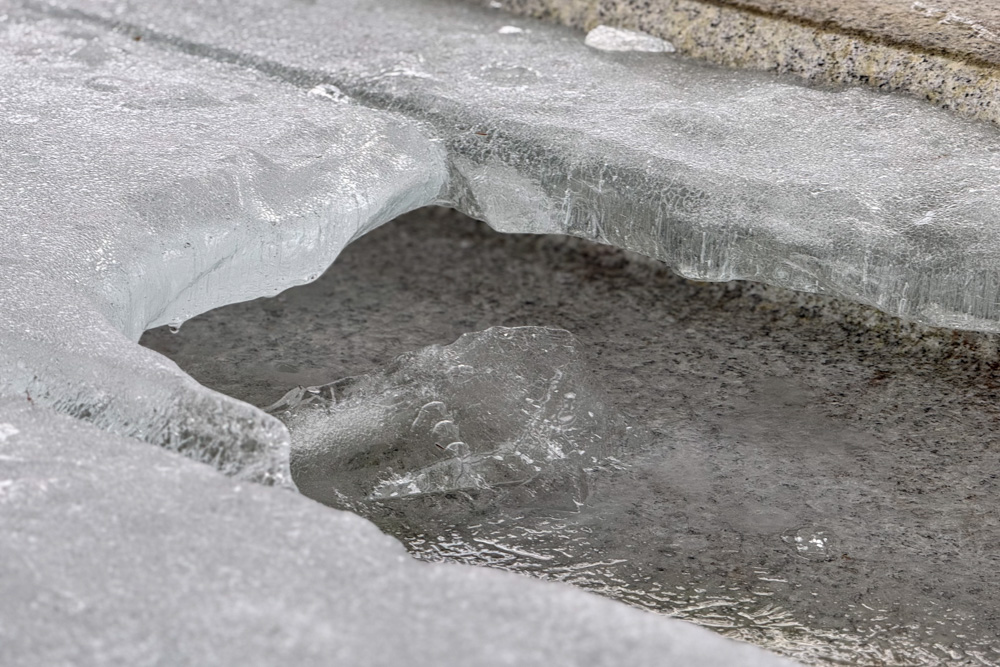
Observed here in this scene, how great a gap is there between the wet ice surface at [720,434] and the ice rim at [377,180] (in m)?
0.34

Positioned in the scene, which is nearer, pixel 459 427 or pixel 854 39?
pixel 459 427

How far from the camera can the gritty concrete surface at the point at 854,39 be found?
2.05 metres

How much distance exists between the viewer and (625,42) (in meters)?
2.35

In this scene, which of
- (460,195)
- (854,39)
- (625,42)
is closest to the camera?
(460,195)

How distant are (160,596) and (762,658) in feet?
1.69

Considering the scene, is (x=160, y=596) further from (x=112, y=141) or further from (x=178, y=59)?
(x=178, y=59)

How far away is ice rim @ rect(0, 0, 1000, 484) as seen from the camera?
56.6 inches

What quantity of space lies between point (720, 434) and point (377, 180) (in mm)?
715

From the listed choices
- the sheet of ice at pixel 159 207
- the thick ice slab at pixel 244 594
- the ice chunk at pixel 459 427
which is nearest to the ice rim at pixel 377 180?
the sheet of ice at pixel 159 207

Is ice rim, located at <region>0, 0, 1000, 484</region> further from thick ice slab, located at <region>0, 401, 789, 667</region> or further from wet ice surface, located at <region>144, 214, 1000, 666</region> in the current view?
wet ice surface, located at <region>144, 214, 1000, 666</region>

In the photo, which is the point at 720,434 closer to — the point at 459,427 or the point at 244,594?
the point at 459,427

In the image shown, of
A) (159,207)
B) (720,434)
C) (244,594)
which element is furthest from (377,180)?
(244,594)

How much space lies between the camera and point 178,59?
224 cm

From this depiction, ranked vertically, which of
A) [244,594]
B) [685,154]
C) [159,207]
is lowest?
[244,594]
